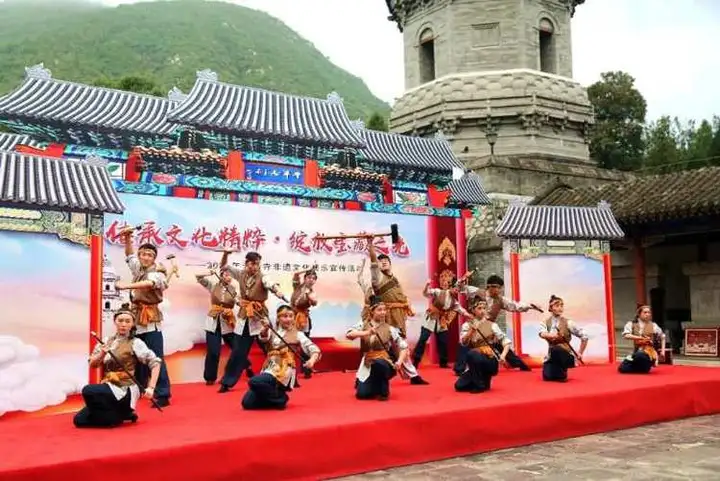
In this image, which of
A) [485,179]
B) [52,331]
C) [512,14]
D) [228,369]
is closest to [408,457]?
[228,369]

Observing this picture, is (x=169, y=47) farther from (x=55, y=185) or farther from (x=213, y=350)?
(x=55, y=185)

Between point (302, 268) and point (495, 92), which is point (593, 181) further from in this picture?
point (302, 268)

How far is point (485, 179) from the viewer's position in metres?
19.2

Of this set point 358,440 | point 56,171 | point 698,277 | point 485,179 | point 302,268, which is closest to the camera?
point 358,440

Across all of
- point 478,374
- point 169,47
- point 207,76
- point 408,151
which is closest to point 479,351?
point 478,374

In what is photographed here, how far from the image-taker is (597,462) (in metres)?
5.27

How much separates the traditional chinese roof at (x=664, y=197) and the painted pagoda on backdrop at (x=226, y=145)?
4.12 meters

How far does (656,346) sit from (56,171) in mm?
7624

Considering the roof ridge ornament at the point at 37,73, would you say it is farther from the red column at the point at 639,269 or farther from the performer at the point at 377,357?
the red column at the point at 639,269

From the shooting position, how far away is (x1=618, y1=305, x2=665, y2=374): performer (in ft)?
27.4

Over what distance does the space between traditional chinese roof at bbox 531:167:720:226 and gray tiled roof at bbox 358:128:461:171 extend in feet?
12.8

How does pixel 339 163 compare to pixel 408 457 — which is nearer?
pixel 408 457

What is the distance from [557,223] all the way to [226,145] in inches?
201

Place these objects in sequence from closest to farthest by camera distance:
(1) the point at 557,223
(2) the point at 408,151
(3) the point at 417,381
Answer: (3) the point at 417,381
(1) the point at 557,223
(2) the point at 408,151
